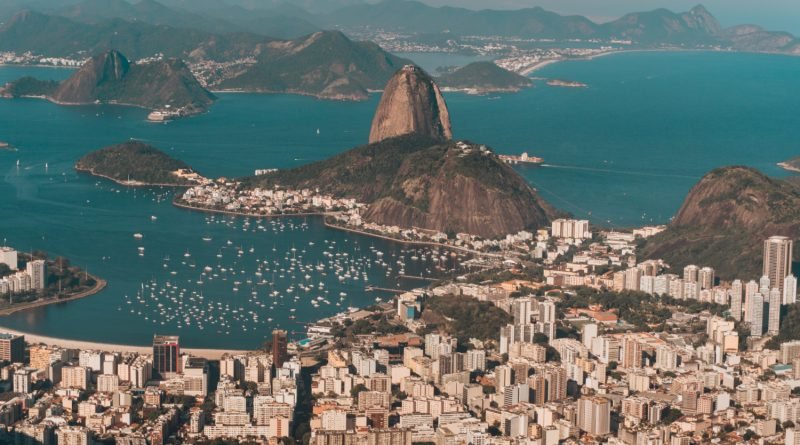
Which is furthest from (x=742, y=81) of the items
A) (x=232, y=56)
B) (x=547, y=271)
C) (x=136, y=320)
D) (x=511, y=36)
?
(x=136, y=320)

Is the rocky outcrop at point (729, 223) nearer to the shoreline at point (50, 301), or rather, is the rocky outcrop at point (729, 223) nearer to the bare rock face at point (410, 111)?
the shoreline at point (50, 301)

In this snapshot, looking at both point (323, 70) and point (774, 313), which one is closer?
point (774, 313)

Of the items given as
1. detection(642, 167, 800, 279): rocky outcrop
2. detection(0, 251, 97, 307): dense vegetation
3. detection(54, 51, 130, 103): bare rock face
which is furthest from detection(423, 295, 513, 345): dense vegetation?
detection(54, 51, 130, 103): bare rock face

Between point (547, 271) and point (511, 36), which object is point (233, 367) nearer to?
point (547, 271)

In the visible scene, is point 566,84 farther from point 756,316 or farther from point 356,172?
point 756,316

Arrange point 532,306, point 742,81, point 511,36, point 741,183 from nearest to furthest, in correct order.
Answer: point 532,306, point 741,183, point 742,81, point 511,36

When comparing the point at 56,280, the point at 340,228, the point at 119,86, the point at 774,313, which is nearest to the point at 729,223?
the point at 774,313

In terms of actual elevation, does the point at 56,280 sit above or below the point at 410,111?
below

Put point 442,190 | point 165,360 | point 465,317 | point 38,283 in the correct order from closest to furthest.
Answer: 1. point 165,360
2. point 465,317
3. point 38,283
4. point 442,190

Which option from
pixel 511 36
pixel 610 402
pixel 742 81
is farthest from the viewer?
pixel 511 36
